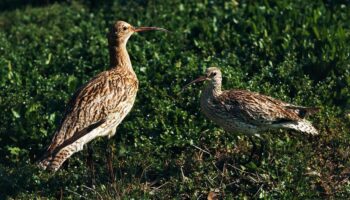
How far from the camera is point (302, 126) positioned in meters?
10.8

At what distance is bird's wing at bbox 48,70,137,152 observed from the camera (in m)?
10.4

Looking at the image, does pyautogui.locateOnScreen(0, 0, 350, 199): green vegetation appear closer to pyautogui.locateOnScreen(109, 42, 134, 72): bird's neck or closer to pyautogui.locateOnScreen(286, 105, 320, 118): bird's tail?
pyautogui.locateOnScreen(286, 105, 320, 118): bird's tail

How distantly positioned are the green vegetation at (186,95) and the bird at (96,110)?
0.42 meters

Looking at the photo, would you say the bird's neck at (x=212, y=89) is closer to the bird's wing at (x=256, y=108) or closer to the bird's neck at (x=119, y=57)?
the bird's wing at (x=256, y=108)

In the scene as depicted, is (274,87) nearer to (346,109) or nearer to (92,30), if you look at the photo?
(346,109)

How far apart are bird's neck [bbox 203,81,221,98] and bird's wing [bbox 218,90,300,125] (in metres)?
0.12

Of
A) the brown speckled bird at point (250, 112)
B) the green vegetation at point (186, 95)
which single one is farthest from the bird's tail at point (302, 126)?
the green vegetation at point (186, 95)

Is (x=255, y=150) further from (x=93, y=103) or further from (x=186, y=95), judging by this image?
(x=93, y=103)

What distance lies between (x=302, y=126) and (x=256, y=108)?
598 millimetres

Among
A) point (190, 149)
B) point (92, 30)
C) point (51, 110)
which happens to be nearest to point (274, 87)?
point (190, 149)

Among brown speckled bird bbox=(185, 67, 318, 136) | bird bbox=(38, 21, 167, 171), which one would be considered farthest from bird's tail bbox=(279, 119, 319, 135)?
bird bbox=(38, 21, 167, 171)

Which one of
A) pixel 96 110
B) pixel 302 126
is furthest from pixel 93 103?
pixel 302 126

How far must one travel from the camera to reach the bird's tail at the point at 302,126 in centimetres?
1063

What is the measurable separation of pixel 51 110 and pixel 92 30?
3.14 metres
